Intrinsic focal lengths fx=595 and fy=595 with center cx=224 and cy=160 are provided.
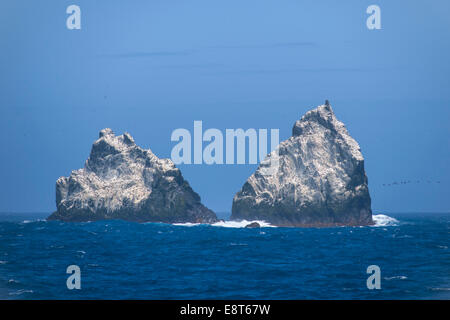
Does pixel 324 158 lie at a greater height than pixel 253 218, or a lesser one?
greater

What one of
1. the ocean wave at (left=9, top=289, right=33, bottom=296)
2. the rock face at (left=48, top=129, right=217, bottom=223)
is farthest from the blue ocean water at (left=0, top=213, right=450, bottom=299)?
the rock face at (left=48, top=129, right=217, bottom=223)

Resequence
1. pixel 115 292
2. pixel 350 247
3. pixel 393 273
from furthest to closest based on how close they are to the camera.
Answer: pixel 350 247 < pixel 393 273 < pixel 115 292

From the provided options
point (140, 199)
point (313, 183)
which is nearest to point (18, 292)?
Answer: point (313, 183)

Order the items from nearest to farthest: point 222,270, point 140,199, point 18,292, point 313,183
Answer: point 18,292, point 222,270, point 313,183, point 140,199

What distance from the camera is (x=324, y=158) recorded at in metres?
174

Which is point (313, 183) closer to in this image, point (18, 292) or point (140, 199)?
point (140, 199)

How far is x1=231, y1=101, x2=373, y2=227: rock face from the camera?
167750 mm

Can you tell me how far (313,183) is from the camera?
170000 mm

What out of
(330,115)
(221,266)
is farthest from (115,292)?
(330,115)

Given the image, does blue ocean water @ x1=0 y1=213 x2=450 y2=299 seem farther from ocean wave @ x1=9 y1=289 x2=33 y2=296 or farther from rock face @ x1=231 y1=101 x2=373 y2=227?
rock face @ x1=231 y1=101 x2=373 y2=227

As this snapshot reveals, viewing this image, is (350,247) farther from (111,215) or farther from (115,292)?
(111,215)

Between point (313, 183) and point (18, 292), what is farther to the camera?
point (313, 183)

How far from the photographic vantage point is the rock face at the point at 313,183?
167750 mm
